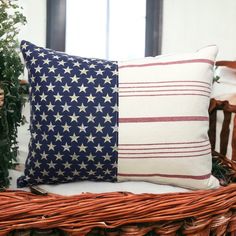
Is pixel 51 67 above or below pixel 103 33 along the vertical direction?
below

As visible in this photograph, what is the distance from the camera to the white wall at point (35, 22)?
5.38ft

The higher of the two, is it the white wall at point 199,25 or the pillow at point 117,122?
the white wall at point 199,25

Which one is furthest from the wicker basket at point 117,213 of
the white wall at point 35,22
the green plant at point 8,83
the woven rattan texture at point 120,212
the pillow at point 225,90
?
the white wall at point 35,22

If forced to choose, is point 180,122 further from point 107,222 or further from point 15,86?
point 15,86

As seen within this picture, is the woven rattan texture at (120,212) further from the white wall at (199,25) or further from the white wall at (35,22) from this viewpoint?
the white wall at (199,25)

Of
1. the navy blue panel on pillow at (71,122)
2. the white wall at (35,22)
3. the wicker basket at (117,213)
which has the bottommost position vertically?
the wicker basket at (117,213)

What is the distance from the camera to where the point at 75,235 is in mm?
515

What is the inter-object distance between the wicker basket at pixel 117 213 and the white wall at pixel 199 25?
1422mm

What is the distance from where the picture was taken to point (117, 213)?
517 millimetres

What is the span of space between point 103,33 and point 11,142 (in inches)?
49.1

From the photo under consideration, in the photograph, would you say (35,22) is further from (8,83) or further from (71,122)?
(71,122)

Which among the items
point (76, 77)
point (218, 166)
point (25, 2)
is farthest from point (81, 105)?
point (25, 2)

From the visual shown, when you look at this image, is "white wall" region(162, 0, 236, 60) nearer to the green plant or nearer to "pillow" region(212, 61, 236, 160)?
"pillow" region(212, 61, 236, 160)

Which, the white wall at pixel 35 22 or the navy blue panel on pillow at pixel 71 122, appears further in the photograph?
the white wall at pixel 35 22
